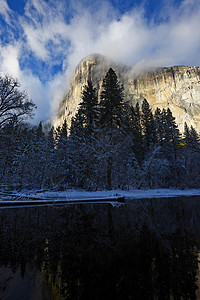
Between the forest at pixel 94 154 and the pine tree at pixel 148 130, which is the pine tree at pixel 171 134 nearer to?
the forest at pixel 94 154

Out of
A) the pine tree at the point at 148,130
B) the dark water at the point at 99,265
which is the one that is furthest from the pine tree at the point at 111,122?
the dark water at the point at 99,265

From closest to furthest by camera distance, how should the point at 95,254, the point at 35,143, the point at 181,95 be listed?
1. the point at 95,254
2. the point at 35,143
3. the point at 181,95

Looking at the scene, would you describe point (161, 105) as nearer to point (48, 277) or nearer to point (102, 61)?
point (102, 61)

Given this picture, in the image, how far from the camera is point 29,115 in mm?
16031

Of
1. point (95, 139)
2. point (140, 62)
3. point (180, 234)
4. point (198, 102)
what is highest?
point (140, 62)

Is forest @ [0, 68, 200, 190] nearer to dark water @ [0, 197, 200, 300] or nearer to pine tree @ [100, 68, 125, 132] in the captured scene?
pine tree @ [100, 68, 125, 132]

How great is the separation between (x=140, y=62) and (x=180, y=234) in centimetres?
14884

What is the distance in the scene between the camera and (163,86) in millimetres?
96750

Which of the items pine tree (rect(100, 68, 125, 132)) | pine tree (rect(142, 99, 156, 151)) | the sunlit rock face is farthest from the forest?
the sunlit rock face

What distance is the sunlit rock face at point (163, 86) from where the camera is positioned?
82.3 metres

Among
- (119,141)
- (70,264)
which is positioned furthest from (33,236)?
(119,141)

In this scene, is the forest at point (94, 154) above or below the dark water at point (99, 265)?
above

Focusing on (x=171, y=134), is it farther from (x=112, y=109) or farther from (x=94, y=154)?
(x=94, y=154)

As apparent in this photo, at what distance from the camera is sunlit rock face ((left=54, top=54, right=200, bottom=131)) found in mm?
82312
